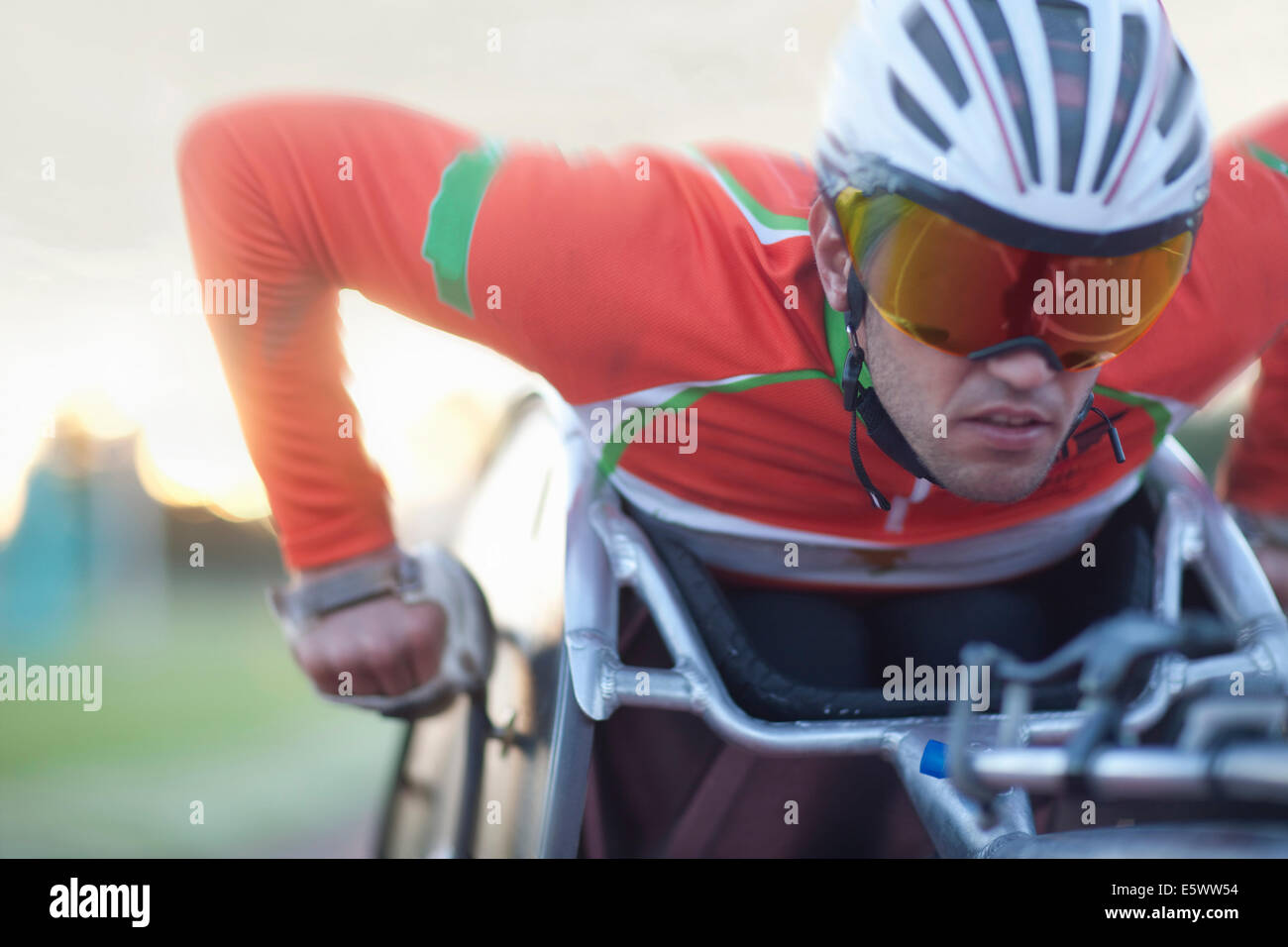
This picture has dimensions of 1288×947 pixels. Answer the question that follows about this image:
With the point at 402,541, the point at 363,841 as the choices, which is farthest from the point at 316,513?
the point at 363,841

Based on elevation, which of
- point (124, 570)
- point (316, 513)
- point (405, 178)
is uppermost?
point (405, 178)

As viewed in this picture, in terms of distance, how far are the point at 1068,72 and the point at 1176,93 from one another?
0.13 meters

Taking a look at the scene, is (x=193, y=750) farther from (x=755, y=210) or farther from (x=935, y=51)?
(x=935, y=51)

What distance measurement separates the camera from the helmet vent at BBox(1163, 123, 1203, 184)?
873 millimetres

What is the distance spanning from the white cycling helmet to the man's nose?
3.4 inches

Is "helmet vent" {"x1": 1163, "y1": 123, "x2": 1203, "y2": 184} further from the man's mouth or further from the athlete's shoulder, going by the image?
the athlete's shoulder

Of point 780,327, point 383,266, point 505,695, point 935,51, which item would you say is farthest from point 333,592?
point 935,51

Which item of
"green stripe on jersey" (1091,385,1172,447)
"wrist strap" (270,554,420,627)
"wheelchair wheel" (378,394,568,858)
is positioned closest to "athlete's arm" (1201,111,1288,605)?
"green stripe on jersey" (1091,385,1172,447)

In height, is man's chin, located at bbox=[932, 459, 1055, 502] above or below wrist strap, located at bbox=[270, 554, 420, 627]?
above

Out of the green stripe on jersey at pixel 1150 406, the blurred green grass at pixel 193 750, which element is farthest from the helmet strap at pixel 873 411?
the blurred green grass at pixel 193 750

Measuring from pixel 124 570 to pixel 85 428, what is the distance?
28cm

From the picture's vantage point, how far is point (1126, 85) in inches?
34.4

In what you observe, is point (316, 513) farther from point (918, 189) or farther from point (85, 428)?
point (918, 189)
